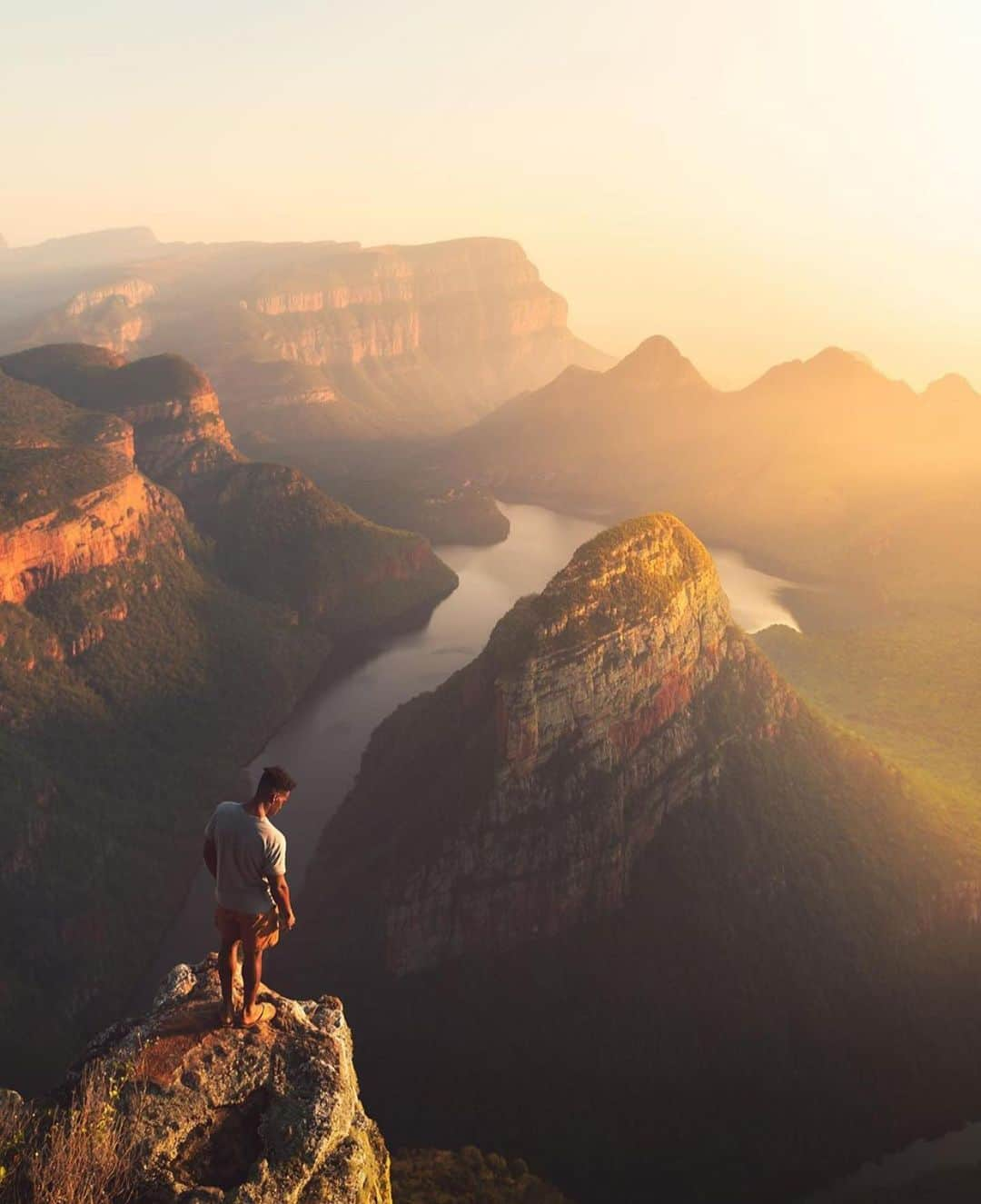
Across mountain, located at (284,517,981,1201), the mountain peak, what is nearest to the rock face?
mountain, located at (284,517,981,1201)

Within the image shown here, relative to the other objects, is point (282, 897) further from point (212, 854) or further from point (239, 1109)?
point (239, 1109)

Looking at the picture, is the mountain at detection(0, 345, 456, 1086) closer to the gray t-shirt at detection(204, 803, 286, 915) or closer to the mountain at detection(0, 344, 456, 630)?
the mountain at detection(0, 344, 456, 630)

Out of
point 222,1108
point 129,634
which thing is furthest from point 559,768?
point 129,634

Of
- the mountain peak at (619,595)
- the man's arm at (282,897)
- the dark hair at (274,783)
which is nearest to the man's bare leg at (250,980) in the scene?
the man's arm at (282,897)

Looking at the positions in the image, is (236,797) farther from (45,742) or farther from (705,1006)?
(705,1006)

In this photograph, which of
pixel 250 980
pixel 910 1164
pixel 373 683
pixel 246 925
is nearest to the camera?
pixel 246 925

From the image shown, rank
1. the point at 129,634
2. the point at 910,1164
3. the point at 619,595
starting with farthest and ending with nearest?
the point at 129,634 < the point at 619,595 < the point at 910,1164

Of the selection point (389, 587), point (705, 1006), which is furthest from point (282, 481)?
point (705, 1006)
